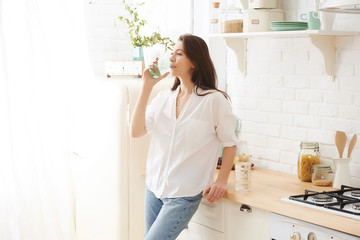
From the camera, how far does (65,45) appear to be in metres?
3.81

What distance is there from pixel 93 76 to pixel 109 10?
0.54 metres

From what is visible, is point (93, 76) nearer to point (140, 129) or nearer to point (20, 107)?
point (20, 107)

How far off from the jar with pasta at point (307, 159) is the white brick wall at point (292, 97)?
0.08 metres

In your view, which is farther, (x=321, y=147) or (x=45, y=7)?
(x=45, y=7)

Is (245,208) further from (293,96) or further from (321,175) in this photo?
(293,96)

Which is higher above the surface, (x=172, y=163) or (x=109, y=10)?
(x=109, y=10)

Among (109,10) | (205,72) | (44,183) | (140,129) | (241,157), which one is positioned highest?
(109,10)

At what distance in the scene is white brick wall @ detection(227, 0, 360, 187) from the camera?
3049mm

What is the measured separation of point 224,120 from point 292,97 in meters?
0.68

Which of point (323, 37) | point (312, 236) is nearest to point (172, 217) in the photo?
Result: point (312, 236)

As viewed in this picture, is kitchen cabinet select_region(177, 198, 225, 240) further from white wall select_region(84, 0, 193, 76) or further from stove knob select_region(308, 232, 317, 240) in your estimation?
white wall select_region(84, 0, 193, 76)

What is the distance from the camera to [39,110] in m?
3.74

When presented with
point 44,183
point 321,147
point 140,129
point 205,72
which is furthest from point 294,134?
point 44,183

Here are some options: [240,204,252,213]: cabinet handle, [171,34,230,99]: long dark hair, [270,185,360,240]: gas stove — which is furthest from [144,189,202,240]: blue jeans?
[171,34,230,99]: long dark hair
